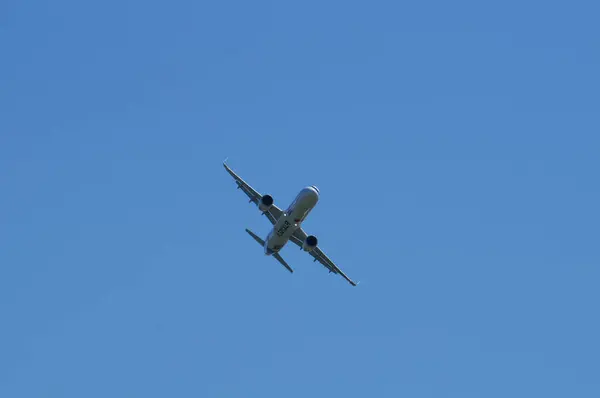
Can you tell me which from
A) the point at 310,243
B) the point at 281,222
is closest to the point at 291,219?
the point at 281,222

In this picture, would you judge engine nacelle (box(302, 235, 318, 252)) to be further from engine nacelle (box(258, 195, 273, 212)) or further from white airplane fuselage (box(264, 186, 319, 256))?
engine nacelle (box(258, 195, 273, 212))

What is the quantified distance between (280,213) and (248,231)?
5670 millimetres

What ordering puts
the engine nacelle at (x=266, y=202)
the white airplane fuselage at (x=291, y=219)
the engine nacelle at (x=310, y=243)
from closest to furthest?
the white airplane fuselage at (x=291, y=219), the engine nacelle at (x=266, y=202), the engine nacelle at (x=310, y=243)

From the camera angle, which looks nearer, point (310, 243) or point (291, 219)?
point (291, 219)

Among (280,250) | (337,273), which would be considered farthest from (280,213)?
(337,273)

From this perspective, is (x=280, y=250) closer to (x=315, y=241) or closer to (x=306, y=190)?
(x=315, y=241)

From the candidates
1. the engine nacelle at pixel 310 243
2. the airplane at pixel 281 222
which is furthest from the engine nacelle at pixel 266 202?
the engine nacelle at pixel 310 243

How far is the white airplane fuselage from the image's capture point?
106 m

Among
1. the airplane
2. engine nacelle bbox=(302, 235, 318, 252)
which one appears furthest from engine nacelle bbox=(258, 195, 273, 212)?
engine nacelle bbox=(302, 235, 318, 252)

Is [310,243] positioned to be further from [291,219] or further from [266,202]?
[291,219]

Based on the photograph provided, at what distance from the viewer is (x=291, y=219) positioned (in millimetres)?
109438

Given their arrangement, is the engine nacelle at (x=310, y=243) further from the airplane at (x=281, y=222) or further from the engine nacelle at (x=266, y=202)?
the engine nacelle at (x=266, y=202)

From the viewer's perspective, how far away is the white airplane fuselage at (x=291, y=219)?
346 ft

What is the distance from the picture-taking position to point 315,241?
11438 cm
